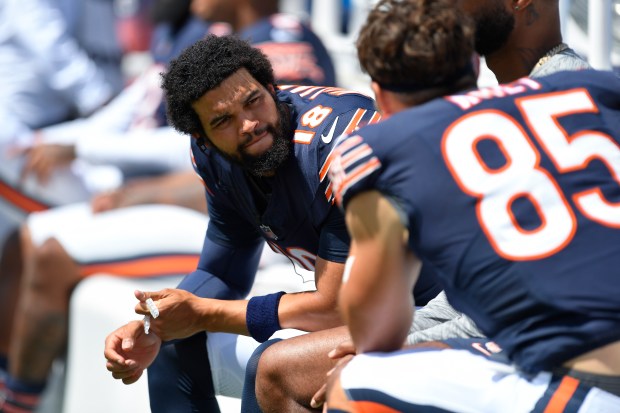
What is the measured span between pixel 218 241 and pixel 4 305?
2.69 m

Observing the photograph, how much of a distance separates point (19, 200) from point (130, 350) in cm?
289

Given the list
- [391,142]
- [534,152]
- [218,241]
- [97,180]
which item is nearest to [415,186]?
[391,142]

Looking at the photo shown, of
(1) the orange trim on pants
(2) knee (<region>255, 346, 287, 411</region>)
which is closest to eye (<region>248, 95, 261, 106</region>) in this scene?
(2) knee (<region>255, 346, 287, 411</region>)

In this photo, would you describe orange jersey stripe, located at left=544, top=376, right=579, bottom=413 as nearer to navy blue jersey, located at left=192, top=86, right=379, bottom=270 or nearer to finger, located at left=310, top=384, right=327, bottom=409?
finger, located at left=310, top=384, right=327, bottom=409

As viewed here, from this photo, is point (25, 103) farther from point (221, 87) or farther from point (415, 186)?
point (415, 186)

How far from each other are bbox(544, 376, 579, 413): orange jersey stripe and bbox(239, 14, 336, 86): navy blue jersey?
276cm

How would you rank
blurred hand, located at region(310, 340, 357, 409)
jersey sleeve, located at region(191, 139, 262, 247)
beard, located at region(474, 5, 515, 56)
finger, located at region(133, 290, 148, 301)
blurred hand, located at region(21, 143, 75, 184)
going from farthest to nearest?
blurred hand, located at region(21, 143, 75, 184), jersey sleeve, located at region(191, 139, 262, 247), finger, located at region(133, 290, 148, 301), beard, located at region(474, 5, 515, 56), blurred hand, located at region(310, 340, 357, 409)

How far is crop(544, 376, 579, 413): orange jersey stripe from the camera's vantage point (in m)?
1.93

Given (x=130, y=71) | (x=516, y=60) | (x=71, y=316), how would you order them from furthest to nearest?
1. (x=130, y=71)
2. (x=71, y=316)
3. (x=516, y=60)

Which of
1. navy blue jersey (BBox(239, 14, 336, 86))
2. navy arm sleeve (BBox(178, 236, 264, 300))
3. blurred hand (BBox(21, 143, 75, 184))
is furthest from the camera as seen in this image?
blurred hand (BBox(21, 143, 75, 184))

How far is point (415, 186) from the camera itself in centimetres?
194

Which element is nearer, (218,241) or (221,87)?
(221,87)

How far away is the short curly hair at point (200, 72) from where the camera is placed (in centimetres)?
272

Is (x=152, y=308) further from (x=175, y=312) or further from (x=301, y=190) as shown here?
(x=301, y=190)
